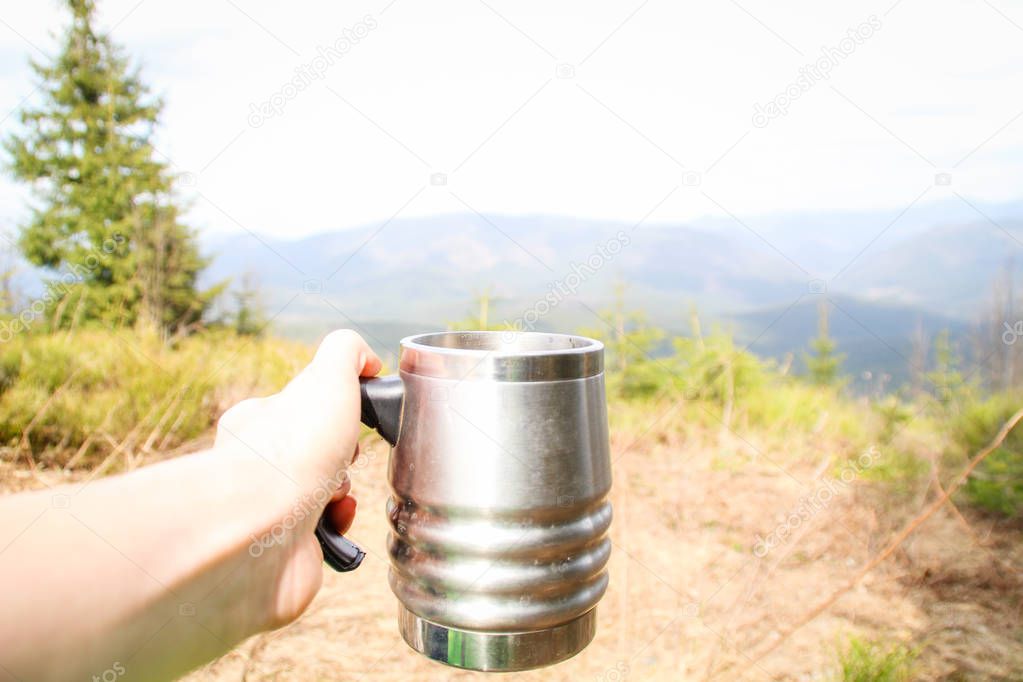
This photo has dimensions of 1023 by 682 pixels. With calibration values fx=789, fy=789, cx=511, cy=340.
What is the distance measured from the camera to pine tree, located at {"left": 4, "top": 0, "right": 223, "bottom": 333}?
9.00 metres

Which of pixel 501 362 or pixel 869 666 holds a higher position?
pixel 501 362

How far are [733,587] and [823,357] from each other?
3037mm

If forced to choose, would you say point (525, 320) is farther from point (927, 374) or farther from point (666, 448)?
point (927, 374)

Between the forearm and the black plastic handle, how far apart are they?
0.07 metres

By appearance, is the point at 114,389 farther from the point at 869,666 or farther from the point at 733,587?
the point at 869,666

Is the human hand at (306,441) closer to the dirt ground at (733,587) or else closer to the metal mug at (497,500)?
the metal mug at (497,500)

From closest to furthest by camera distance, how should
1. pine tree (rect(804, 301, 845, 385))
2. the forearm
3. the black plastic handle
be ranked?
the forearm → the black plastic handle → pine tree (rect(804, 301, 845, 385))

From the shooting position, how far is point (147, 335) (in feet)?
15.4

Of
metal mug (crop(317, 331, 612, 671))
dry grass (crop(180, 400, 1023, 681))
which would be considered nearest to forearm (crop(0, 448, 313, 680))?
metal mug (crop(317, 331, 612, 671))

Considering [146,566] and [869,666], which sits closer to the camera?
[146,566]

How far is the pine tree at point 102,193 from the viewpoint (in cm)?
900

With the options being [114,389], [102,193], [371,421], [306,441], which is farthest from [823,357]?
[102,193]

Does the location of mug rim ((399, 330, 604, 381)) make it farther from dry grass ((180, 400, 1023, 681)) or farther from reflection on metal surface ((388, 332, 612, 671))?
dry grass ((180, 400, 1023, 681))

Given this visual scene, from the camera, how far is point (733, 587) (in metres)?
2.93
